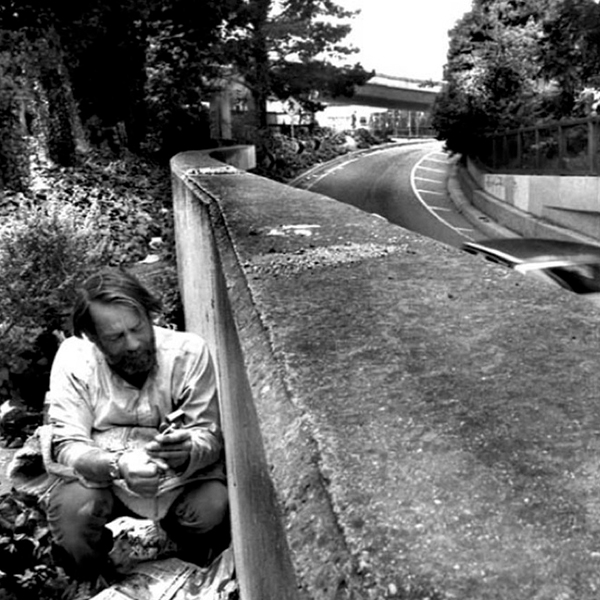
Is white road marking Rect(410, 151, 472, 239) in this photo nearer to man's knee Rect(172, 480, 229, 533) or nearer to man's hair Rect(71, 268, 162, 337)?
man's knee Rect(172, 480, 229, 533)

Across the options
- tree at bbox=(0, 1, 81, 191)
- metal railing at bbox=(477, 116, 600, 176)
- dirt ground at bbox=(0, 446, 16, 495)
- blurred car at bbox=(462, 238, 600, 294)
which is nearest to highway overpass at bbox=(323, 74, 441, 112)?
metal railing at bbox=(477, 116, 600, 176)

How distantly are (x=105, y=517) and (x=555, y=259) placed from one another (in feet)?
19.9

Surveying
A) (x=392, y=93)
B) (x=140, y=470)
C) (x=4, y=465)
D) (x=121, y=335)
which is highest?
(x=392, y=93)

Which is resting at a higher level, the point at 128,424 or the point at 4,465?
the point at 128,424

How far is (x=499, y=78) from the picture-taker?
3112 cm

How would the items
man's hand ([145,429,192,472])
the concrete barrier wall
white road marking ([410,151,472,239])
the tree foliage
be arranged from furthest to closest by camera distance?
the tree foliage
white road marking ([410,151,472,239])
the concrete barrier wall
man's hand ([145,429,192,472])

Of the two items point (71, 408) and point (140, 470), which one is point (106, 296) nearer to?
point (71, 408)

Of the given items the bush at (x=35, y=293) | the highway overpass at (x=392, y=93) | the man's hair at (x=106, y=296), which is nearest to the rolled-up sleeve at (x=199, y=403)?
the man's hair at (x=106, y=296)

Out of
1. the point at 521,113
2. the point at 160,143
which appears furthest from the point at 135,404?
the point at 521,113

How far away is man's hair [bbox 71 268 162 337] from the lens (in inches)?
125

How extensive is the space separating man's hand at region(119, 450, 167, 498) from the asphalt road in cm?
1885

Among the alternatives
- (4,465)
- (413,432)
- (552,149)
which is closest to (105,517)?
(413,432)

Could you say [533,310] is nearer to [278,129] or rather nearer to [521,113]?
[521,113]

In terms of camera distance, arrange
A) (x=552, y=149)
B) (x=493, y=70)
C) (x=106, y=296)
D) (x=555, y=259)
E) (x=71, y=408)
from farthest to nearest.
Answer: (x=493, y=70), (x=552, y=149), (x=555, y=259), (x=71, y=408), (x=106, y=296)
